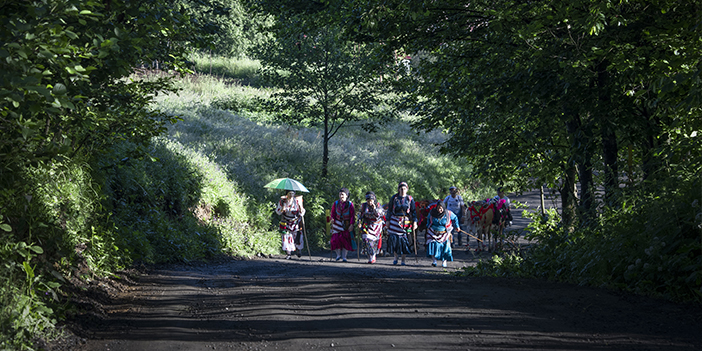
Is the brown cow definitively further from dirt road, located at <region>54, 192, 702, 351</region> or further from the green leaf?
the green leaf

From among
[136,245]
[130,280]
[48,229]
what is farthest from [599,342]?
[136,245]

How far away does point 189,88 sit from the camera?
36406 mm

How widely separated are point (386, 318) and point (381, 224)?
9.63m

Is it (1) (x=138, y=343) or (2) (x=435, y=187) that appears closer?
(1) (x=138, y=343)

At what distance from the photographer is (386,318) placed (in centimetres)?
660

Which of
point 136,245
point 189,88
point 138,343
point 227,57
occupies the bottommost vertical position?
point 138,343

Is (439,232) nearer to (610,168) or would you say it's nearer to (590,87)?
(610,168)

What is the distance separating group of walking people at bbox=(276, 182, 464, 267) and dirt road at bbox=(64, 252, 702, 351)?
20.4 ft

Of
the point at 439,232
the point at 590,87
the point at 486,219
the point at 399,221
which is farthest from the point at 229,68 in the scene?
the point at 590,87

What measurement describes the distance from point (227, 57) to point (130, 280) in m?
49.0

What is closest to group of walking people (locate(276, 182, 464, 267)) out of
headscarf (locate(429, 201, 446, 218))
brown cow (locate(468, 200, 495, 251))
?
headscarf (locate(429, 201, 446, 218))

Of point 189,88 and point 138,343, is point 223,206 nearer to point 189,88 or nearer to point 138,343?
point 138,343

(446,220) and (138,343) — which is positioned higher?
(446,220)

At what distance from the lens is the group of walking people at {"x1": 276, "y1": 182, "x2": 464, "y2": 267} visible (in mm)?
15555
